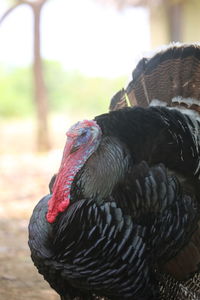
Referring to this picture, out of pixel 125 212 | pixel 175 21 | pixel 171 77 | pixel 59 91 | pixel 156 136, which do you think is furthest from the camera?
pixel 59 91

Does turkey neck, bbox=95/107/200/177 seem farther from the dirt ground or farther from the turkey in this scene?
the dirt ground

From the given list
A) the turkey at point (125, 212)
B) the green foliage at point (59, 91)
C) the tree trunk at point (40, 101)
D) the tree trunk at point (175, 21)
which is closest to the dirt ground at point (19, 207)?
the tree trunk at point (40, 101)

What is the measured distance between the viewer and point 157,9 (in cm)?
1227

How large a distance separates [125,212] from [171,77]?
0.93 metres

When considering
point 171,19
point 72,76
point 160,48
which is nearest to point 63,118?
point 72,76

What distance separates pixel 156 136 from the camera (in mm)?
2758

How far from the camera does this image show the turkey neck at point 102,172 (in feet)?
8.43

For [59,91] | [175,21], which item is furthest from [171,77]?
[59,91]

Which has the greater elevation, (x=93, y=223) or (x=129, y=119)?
(x=129, y=119)

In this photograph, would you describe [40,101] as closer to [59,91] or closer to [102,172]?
[102,172]

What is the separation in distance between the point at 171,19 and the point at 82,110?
7.39m

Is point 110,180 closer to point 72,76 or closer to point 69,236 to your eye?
point 69,236

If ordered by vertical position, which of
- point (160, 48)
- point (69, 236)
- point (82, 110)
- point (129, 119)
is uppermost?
point (160, 48)

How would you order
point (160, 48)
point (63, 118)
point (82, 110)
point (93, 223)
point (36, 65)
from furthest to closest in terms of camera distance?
point (82, 110) → point (63, 118) → point (36, 65) → point (160, 48) → point (93, 223)
